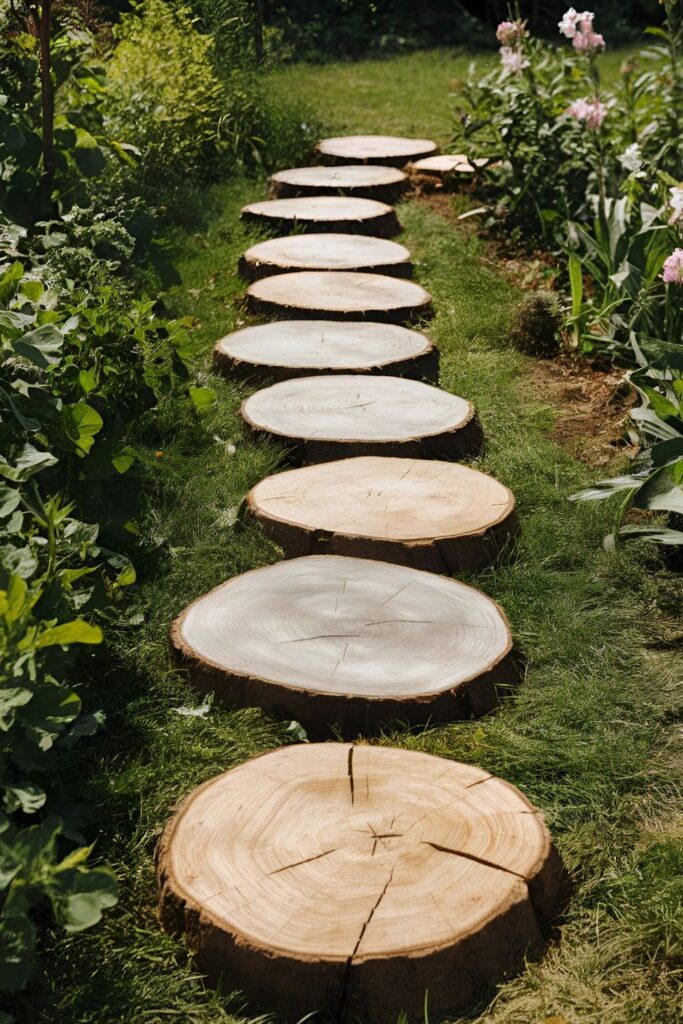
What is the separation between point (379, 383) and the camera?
4.23m

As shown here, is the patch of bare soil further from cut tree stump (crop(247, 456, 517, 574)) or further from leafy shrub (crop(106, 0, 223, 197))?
leafy shrub (crop(106, 0, 223, 197))

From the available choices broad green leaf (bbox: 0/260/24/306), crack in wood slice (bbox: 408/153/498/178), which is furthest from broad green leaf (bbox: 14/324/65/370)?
crack in wood slice (bbox: 408/153/498/178)

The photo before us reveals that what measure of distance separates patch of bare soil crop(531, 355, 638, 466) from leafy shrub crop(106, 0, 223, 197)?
9.10 feet

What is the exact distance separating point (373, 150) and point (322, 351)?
3.72 metres

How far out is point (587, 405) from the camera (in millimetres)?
4656

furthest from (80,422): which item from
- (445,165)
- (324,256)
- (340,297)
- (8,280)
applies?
(445,165)

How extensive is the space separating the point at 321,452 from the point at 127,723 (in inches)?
52.0

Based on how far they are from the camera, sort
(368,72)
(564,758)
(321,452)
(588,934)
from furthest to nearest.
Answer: (368,72), (321,452), (564,758), (588,934)

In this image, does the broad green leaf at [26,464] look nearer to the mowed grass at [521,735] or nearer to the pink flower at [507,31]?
the mowed grass at [521,735]

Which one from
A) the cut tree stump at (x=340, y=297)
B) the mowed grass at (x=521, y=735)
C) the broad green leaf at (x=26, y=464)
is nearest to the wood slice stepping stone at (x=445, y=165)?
the cut tree stump at (x=340, y=297)

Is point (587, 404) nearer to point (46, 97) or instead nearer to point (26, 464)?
point (46, 97)

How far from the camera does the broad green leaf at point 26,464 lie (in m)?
2.66

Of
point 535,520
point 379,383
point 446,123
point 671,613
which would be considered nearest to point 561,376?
Result: point 379,383

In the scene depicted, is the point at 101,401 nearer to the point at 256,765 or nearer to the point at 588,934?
the point at 256,765
